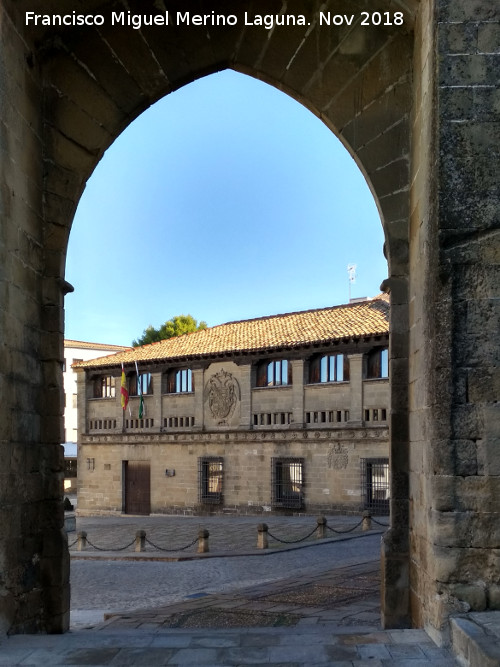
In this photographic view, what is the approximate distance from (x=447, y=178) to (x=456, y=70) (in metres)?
0.67

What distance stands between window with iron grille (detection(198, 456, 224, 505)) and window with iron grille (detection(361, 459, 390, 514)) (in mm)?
5486

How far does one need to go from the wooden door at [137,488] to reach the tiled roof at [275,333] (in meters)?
3.93

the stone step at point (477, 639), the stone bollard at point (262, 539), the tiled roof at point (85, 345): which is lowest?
the stone bollard at point (262, 539)

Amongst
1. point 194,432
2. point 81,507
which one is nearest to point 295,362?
point 194,432

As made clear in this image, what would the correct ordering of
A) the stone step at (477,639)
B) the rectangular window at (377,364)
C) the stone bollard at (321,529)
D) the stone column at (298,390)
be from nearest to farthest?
1. the stone step at (477,639)
2. the stone bollard at (321,529)
3. the rectangular window at (377,364)
4. the stone column at (298,390)

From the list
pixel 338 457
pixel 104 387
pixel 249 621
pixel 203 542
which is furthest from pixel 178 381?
pixel 249 621

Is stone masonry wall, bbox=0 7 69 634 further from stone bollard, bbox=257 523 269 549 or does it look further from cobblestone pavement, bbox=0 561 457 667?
stone bollard, bbox=257 523 269 549

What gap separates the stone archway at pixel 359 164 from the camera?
14.6ft

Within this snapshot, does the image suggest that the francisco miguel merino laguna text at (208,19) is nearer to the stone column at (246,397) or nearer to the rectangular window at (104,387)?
the stone column at (246,397)

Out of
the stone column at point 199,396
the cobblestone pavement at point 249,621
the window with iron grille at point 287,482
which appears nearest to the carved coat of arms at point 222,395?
the stone column at point 199,396

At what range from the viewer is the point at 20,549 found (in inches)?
203

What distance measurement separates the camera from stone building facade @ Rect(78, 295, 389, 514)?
22547 mm

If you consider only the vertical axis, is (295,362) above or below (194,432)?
above

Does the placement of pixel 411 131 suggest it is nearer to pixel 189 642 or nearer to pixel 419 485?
pixel 419 485
